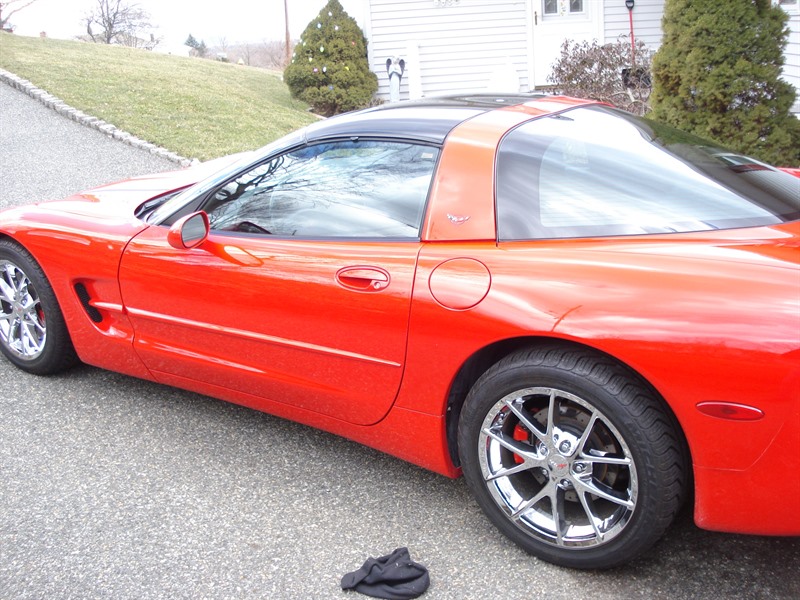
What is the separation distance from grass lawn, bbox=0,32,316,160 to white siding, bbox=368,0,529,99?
6.57ft

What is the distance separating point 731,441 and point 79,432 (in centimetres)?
282

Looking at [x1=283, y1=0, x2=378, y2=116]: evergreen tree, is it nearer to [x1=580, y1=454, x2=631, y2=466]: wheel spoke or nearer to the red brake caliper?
the red brake caliper

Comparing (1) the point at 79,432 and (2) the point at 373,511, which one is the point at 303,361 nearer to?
(2) the point at 373,511

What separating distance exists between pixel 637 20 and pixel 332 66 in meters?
5.21

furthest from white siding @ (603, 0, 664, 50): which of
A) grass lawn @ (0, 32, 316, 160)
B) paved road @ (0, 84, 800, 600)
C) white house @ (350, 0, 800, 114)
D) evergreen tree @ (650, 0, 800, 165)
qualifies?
paved road @ (0, 84, 800, 600)

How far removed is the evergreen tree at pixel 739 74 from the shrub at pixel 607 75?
160 inches

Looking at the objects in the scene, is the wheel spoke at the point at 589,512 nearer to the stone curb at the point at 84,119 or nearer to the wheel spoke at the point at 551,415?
the wheel spoke at the point at 551,415

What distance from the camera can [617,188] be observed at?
268 cm

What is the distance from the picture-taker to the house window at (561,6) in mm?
13680

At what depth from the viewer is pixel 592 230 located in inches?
103

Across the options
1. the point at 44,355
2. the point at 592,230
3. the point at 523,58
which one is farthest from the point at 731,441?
the point at 523,58

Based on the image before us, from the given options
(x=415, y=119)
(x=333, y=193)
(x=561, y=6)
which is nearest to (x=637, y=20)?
(x=561, y=6)

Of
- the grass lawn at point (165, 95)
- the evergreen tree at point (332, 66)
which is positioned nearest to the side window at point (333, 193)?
the grass lawn at point (165, 95)

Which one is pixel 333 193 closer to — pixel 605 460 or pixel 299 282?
pixel 299 282
